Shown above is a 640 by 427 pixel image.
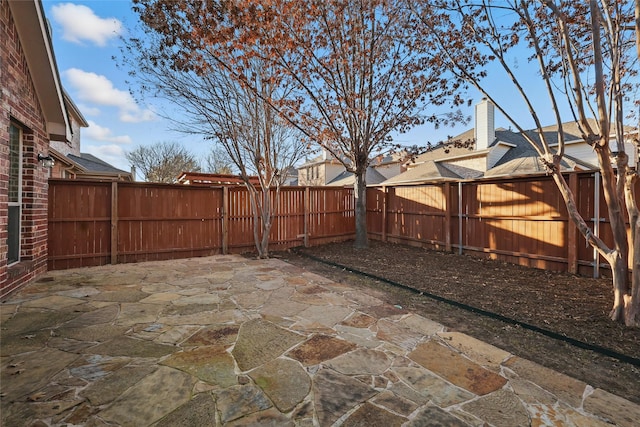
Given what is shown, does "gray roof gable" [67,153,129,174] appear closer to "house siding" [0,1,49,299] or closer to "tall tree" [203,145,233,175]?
"house siding" [0,1,49,299]

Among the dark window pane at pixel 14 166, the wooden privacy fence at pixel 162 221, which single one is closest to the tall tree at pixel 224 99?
the wooden privacy fence at pixel 162 221

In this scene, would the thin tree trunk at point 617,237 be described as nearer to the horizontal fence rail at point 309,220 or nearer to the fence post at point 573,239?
the horizontal fence rail at point 309,220

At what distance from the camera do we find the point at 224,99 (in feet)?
21.1

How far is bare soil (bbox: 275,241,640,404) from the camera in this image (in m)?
2.43

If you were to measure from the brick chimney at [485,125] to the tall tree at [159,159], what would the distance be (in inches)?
839

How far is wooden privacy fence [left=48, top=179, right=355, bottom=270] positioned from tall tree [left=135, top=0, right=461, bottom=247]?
5.06ft

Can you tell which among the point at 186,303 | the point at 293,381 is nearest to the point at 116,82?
the point at 186,303

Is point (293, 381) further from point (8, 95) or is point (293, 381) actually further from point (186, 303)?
point (8, 95)

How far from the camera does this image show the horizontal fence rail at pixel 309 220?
5.29m

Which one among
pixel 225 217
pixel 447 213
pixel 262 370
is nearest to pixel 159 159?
pixel 225 217

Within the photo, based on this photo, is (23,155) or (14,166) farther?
(23,155)

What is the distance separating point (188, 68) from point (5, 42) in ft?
8.32

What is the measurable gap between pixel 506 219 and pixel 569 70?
3.05 metres

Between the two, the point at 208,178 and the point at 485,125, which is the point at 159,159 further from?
the point at 485,125
